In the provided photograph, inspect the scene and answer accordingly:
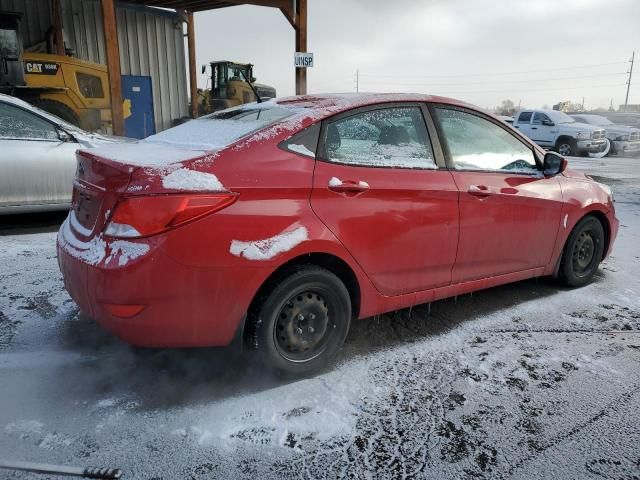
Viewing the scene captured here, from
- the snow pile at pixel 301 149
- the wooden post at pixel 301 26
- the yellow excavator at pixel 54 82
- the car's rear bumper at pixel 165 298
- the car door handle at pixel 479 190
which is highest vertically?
the wooden post at pixel 301 26

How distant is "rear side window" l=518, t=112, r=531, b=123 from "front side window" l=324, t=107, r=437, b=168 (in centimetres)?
1713

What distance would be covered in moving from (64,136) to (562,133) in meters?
16.3

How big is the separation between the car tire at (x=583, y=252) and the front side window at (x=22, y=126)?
5.41 m

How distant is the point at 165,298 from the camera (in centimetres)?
218

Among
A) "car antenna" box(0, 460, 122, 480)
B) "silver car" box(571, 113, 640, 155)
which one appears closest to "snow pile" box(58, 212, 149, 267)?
"car antenna" box(0, 460, 122, 480)

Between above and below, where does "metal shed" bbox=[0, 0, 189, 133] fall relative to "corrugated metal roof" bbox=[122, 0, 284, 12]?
below

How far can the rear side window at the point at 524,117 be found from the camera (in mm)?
18186

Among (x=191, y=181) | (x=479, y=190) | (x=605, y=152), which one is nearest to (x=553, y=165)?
(x=479, y=190)

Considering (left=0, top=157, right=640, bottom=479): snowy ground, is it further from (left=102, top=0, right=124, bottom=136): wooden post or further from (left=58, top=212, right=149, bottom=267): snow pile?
(left=102, top=0, right=124, bottom=136): wooden post

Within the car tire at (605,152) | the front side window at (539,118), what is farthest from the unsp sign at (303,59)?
the car tire at (605,152)

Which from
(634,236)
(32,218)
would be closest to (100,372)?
(32,218)

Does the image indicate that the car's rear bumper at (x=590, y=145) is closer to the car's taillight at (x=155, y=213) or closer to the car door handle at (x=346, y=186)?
the car door handle at (x=346, y=186)

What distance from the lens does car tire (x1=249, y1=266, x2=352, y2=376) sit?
95.6 inches

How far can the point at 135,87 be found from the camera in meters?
16.0
